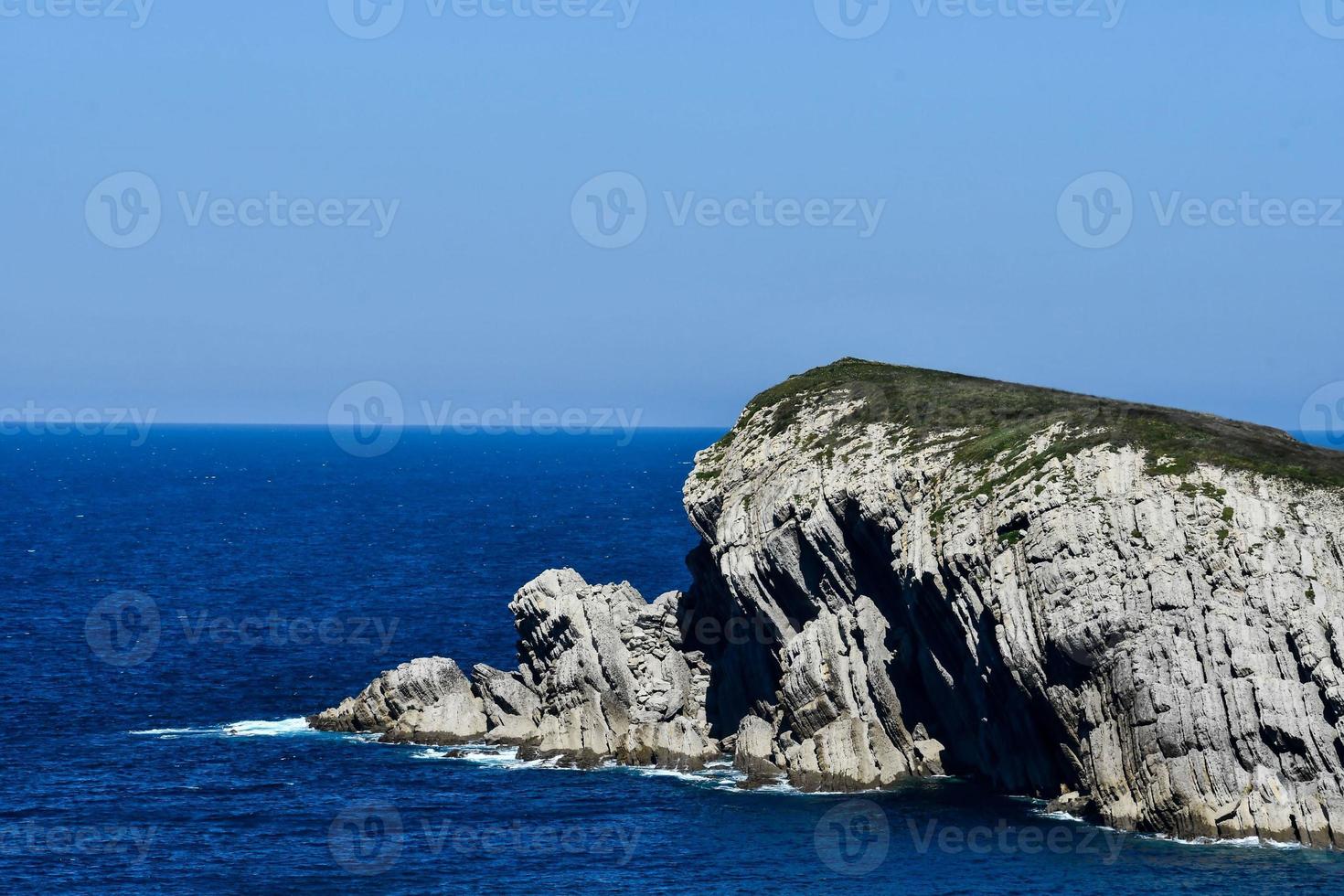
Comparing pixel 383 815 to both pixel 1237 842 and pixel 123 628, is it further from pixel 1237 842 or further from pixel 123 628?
pixel 123 628

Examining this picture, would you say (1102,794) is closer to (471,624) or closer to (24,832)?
(24,832)

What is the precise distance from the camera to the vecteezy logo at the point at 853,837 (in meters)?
67.0

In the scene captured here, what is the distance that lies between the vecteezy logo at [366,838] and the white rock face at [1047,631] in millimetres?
19109

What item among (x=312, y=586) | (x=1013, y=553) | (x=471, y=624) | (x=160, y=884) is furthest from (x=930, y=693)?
(x=312, y=586)

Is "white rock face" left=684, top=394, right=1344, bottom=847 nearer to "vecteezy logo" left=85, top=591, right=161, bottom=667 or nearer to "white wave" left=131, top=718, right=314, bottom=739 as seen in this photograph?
"white wave" left=131, top=718, right=314, bottom=739

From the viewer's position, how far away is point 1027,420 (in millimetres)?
86375

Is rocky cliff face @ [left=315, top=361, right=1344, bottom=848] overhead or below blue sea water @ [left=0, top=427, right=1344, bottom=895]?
overhead

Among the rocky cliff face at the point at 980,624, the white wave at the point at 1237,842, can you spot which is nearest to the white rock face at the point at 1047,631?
the rocky cliff face at the point at 980,624

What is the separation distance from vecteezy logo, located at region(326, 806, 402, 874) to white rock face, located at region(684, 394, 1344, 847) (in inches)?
752

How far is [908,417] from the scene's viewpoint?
91.0 m

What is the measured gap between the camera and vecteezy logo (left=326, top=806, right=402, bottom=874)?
228 ft

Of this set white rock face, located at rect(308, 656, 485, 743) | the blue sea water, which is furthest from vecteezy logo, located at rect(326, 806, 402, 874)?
white rock face, located at rect(308, 656, 485, 743)

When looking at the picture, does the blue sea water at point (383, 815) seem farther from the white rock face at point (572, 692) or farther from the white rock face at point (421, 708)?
the white rock face at point (572, 692)

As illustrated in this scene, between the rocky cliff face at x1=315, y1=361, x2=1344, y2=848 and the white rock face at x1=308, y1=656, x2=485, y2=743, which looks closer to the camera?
the rocky cliff face at x1=315, y1=361, x2=1344, y2=848
